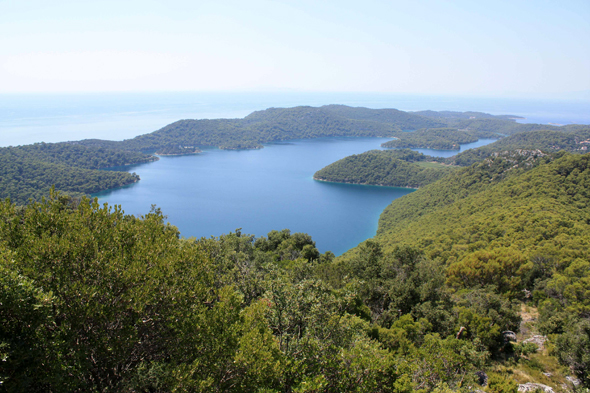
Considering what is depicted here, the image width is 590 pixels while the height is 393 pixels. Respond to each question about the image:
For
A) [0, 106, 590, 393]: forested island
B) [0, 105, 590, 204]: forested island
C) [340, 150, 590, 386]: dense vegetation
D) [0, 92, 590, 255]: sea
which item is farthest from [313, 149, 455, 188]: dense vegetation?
[0, 106, 590, 393]: forested island

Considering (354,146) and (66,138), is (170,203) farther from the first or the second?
(354,146)

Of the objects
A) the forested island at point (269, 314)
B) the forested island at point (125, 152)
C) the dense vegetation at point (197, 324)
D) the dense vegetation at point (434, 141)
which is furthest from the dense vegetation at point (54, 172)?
the dense vegetation at point (434, 141)

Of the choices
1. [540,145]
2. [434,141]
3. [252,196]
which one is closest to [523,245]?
[252,196]

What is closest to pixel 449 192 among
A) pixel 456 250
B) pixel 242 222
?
pixel 456 250

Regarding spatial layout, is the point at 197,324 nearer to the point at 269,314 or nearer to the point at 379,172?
the point at 269,314

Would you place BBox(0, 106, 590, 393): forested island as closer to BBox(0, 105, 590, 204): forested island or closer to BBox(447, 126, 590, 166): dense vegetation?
BBox(0, 105, 590, 204): forested island

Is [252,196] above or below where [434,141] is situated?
below
